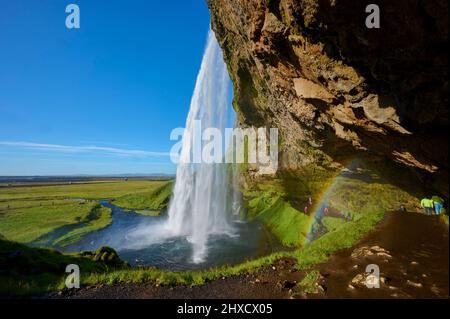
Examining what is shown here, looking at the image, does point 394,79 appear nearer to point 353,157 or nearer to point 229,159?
point 353,157

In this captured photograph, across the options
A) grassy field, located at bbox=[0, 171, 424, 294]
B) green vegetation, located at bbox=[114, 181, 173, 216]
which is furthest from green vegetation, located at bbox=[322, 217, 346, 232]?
green vegetation, located at bbox=[114, 181, 173, 216]

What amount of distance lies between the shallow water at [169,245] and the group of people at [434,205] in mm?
13718

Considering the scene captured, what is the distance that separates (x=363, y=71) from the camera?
26.9 feet

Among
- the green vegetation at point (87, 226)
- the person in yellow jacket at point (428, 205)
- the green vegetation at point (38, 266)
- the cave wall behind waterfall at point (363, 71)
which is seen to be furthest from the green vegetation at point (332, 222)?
the green vegetation at point (87, 226)

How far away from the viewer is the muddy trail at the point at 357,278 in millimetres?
7504

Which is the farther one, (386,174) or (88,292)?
(386,174)

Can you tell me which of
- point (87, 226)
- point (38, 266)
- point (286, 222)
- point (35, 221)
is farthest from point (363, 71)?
point (35, 221)

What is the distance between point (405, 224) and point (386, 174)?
429 cm

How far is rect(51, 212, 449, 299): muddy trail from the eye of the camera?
7.50 meters

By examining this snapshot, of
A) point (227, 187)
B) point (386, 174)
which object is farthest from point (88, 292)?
point (227, 187)

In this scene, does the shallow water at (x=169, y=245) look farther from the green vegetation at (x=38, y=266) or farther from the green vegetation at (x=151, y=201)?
the green vegetation at (x=151, y=201)

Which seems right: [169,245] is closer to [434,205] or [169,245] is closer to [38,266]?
[38,266]

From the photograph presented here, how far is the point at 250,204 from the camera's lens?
139ft

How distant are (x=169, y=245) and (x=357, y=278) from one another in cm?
2117
